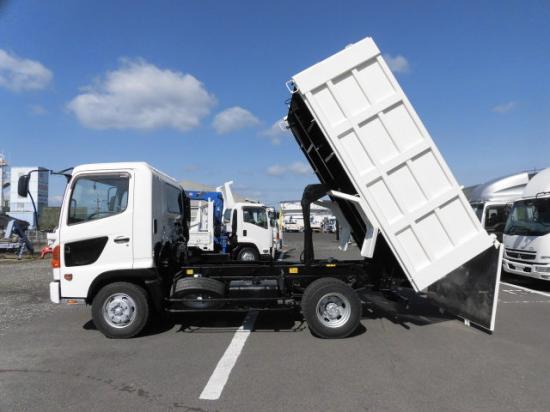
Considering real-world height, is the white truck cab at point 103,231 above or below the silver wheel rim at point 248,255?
above

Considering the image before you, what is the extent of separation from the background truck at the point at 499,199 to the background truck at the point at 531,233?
2045 mm

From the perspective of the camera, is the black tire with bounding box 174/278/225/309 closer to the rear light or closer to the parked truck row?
the rear light

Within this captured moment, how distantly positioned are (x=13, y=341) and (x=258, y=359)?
11.8 ft

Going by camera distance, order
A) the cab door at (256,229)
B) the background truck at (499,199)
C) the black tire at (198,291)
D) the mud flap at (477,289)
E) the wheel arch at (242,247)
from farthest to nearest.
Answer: the cab door at (256,229) → the wheel arch at (242,247) → the background truck at (499,199) → the black tire at (198,291) → the mud flap at (477,289)

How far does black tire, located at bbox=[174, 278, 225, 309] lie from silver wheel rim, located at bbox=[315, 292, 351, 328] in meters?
1.48

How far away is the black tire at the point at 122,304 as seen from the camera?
20.8ft

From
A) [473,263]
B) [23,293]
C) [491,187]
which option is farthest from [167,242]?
[491,187]

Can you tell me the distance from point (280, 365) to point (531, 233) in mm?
8717

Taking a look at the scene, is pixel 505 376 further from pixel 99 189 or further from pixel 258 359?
pixel 99 189

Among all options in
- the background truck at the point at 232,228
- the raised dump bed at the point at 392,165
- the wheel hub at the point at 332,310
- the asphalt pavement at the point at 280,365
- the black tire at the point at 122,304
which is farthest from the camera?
the background truck at the point at 232,228

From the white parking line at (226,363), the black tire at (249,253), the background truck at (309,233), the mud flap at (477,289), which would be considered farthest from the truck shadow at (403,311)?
the black tire at (249,253)

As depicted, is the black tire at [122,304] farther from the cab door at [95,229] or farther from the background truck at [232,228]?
the background truck at [232,228]

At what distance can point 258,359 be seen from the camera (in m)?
5.55

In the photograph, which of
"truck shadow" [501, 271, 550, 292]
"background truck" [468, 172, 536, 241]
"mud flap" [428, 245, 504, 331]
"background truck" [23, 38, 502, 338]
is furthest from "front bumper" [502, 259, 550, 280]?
"background truck" [23, 38, 502, 338]
